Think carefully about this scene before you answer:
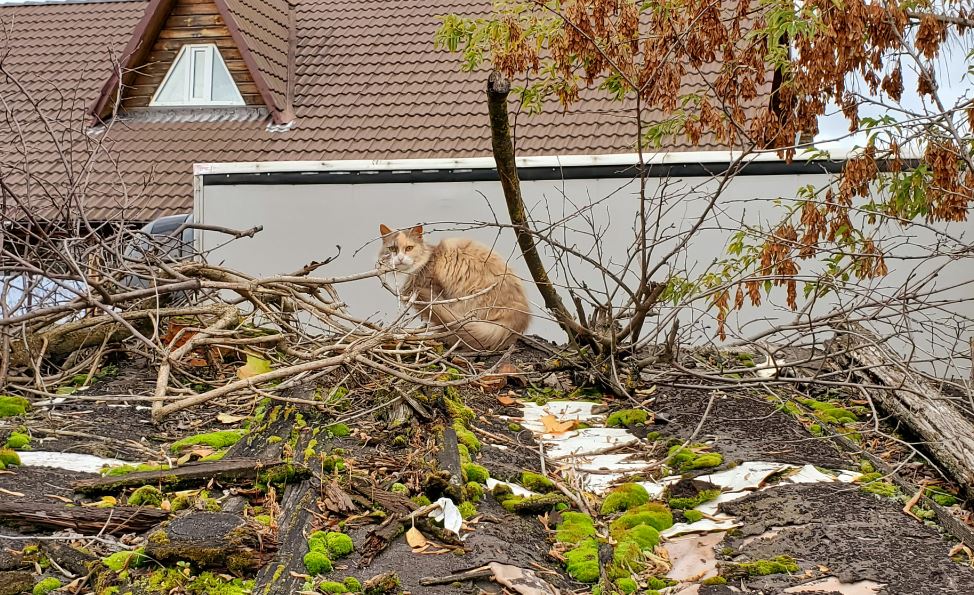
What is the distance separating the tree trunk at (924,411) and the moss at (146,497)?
10.5ft

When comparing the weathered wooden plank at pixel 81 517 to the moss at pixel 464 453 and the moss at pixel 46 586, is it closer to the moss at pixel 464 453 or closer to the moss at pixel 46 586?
the moss at pixel 46 586

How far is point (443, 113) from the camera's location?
49.4ft

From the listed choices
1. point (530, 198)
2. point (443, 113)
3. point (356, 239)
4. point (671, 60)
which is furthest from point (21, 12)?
point (671, 60)

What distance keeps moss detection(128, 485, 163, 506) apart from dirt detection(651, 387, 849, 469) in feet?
8.15

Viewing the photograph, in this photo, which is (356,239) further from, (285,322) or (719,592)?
(719,592)

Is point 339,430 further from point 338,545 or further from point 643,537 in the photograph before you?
point 643,537

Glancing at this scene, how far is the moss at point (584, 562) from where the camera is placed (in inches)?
109

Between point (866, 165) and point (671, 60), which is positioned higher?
point (671, 60)

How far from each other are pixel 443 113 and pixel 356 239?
16.8 feet

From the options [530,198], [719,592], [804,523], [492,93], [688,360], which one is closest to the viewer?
[719,592]

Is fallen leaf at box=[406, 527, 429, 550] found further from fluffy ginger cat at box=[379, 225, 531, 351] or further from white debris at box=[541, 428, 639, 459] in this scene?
fluffy ginger cat at box=[379, 225, 531, 351]

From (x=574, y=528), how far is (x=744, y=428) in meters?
1.86

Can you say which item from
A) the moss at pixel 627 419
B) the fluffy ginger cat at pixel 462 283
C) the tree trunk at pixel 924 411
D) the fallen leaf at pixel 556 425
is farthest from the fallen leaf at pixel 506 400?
the tree trunk at pixel 924 411

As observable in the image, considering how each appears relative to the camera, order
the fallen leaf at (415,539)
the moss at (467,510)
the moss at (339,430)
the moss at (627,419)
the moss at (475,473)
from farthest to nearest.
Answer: the moss at (627,419) < the moss at (339,430) < the moss at (475,473) < the moss at (467,510) < the fallen leaf at (415,539)
